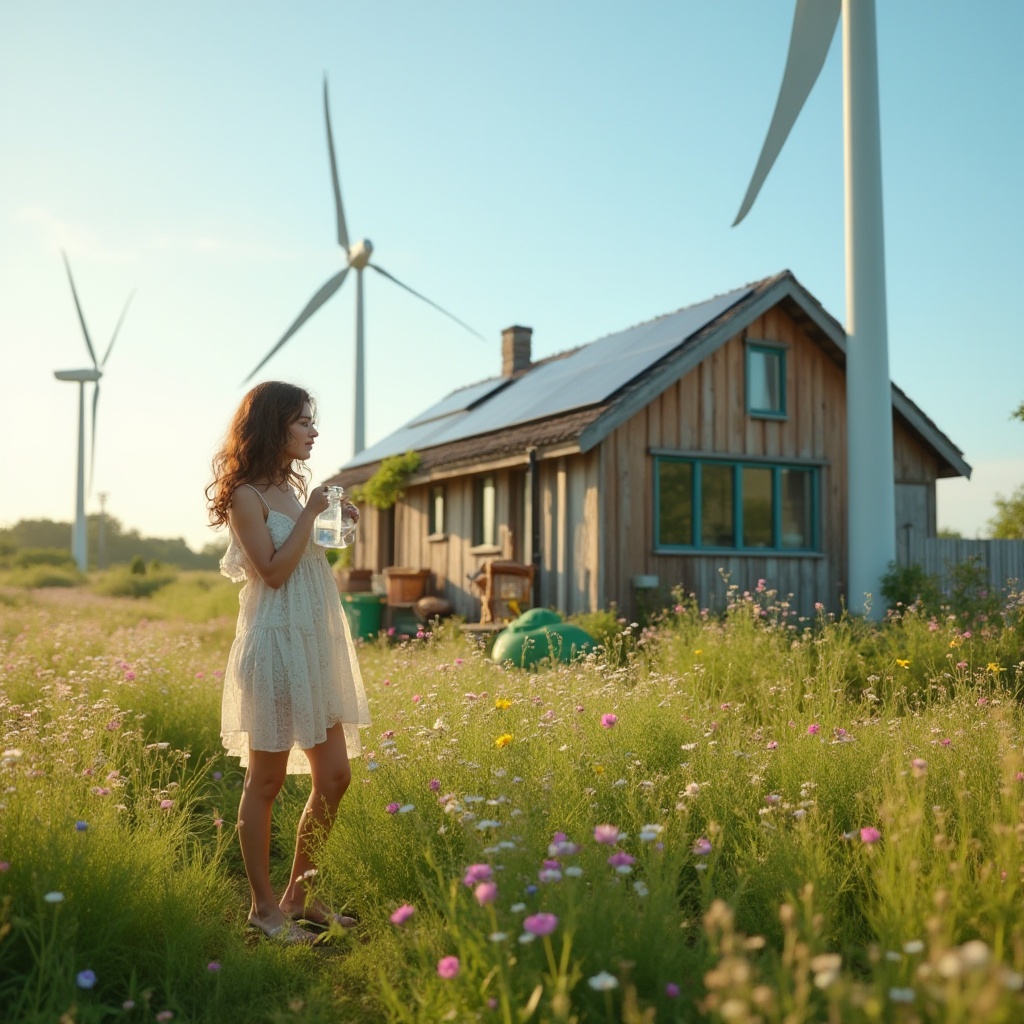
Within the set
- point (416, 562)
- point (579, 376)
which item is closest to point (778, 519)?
point (579, 376)

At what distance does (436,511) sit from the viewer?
1775 centimetres

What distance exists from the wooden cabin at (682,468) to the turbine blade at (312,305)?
18.4 feet

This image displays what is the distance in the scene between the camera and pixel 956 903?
121 inches

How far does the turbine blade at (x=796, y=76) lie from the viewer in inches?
439

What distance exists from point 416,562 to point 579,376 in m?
4.66

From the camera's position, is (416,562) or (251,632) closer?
(251,632)

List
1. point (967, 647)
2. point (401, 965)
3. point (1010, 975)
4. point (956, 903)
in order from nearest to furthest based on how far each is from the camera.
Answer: point (1010, 975), point (956, 903), point (401, 965), point (967, 647)

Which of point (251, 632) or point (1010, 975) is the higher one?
point (251, 632)

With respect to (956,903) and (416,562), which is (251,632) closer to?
(956,903)

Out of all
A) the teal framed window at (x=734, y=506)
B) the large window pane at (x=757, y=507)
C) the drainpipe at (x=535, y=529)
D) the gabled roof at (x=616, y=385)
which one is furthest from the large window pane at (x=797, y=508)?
the drainpipe at (x=535, y=529)

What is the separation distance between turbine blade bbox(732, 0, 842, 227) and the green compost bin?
8.95 metres

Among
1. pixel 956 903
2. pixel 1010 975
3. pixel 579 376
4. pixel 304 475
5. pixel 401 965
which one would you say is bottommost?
pixel 401 965

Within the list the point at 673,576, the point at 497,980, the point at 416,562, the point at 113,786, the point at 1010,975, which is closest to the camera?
the point at 1010,975

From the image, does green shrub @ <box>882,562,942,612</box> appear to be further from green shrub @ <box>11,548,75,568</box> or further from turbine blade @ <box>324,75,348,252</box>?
green shrub @ <box>11,548,75,568</box>
